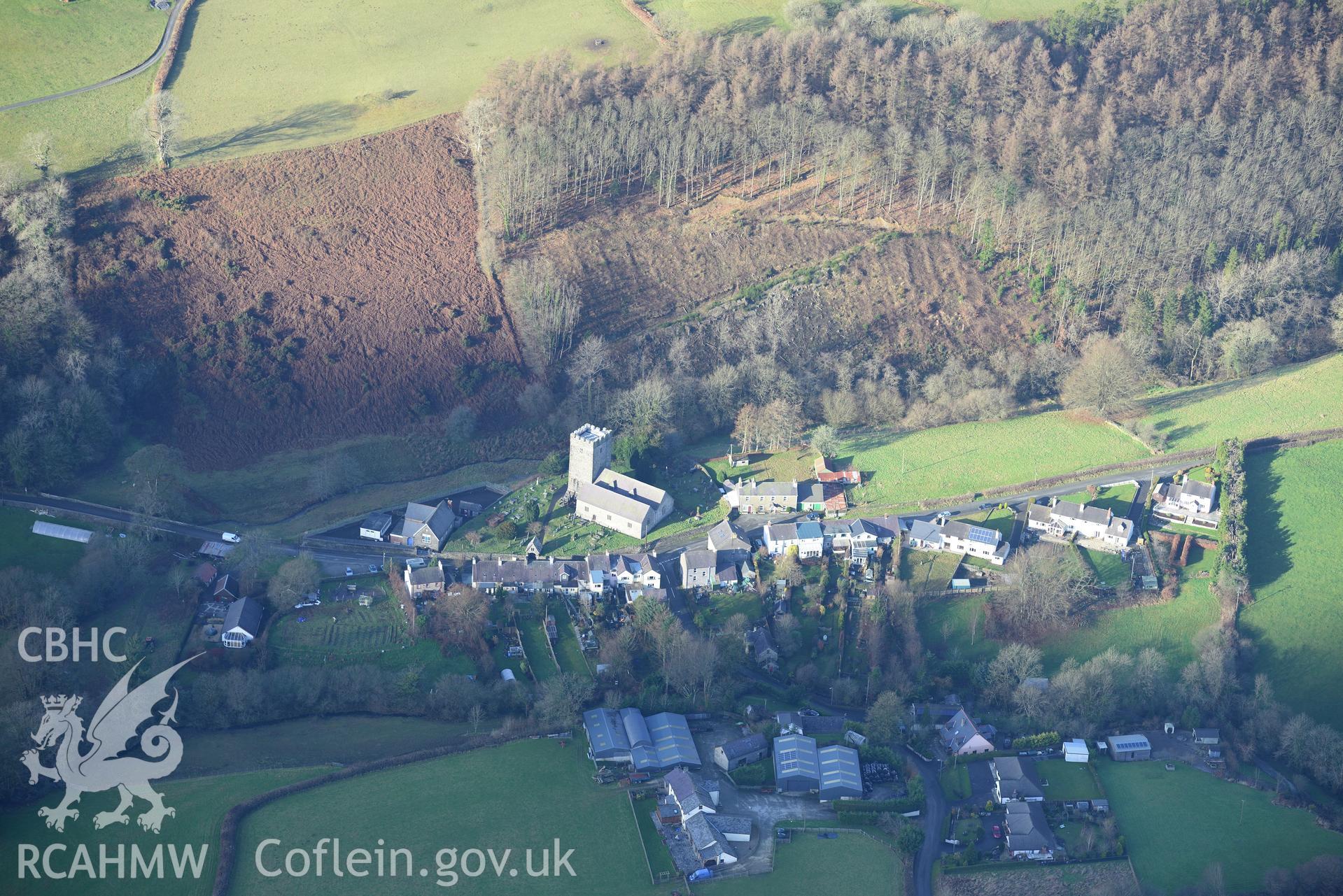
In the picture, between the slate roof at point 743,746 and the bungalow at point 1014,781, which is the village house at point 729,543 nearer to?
the slate roof at point 743,746

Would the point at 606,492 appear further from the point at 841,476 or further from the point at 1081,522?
the point at 1081,522

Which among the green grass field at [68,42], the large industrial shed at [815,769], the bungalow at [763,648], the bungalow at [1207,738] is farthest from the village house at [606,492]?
the green grass field at [68,42]

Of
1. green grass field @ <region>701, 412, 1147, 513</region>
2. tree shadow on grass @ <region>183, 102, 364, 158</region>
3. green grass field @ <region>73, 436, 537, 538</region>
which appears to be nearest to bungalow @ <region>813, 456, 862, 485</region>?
green grass field @ <region>701, 412, 1147, 513</region>

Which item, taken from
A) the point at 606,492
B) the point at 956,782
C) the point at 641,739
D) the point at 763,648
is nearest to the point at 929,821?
the point at 956,782

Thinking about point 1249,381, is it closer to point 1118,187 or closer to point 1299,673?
point 1118,187

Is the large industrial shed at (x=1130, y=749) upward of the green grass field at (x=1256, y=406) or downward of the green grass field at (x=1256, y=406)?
downward

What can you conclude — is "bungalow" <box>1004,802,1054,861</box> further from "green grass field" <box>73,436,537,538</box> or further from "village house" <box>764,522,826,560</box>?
"green grass field" <box>73,436,537,538</box>
